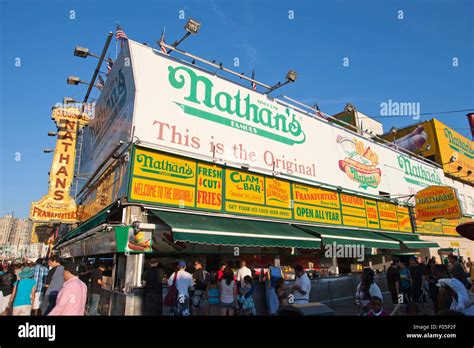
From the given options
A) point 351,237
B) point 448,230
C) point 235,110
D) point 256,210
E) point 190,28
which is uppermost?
point 190,28

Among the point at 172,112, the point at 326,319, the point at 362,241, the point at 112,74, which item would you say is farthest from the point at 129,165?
the point at 362,241

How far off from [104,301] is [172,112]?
6482mm

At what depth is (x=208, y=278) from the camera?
340 inches

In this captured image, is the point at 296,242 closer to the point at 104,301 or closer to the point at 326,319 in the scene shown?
the point at 104,301

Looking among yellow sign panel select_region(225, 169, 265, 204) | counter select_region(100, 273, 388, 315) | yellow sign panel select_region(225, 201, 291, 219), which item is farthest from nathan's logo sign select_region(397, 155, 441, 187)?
yellow sign panel select_region(225, 169, 265, 204)

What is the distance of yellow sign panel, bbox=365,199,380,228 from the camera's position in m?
17.5

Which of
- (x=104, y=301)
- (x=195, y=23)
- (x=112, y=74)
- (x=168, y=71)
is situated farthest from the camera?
(x=112, y=74)

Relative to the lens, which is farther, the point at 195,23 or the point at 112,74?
the point at 112,74

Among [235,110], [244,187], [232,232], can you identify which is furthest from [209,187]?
[235,110]

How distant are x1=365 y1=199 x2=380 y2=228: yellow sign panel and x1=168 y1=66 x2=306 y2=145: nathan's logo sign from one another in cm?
595

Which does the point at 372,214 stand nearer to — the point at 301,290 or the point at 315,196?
the point at 315,196

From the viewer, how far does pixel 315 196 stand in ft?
48.8

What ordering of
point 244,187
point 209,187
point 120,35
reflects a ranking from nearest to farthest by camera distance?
point 209,187
point 244,187
point 120,35

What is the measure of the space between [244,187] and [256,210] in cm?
103
